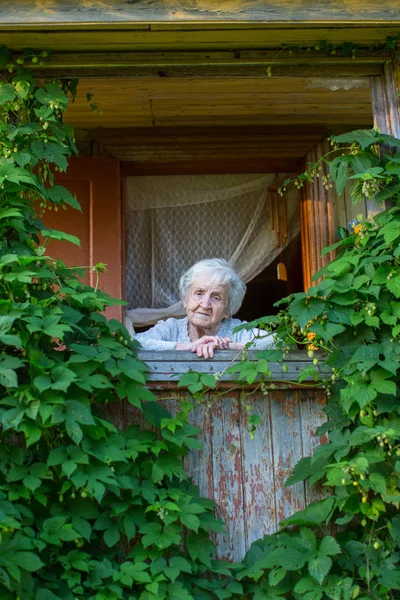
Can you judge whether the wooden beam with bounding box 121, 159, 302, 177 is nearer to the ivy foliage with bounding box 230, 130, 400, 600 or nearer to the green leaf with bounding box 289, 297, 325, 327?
the ivy foliage with bounding box 230, 130, 400, 600

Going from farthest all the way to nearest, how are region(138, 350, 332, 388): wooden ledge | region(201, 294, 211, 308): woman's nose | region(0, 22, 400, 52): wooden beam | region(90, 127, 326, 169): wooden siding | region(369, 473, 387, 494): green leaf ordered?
region(90, 127, 326, 169): wooden siding < region(201, 294, 211, 308): woman's nose < region(0, 22, 400, 52): wooden beam < region(138, 350, 332, 388): wooden ledge < region(369, 473, 387, 494): green leaf

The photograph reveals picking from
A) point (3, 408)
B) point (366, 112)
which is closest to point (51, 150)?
point (3, 408)

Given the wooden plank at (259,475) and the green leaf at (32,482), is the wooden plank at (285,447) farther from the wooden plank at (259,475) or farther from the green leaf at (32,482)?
the green leaf at (32,482)

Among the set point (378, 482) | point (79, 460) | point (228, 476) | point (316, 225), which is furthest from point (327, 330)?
point (316, 225)

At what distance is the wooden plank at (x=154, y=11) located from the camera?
183 inches

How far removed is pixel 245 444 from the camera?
14.9 feet

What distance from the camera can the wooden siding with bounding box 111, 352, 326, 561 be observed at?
446 cm

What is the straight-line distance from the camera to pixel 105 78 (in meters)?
5.12

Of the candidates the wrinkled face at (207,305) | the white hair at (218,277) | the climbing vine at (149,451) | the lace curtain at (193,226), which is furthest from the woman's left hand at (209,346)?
the lace curtain at (193,226)

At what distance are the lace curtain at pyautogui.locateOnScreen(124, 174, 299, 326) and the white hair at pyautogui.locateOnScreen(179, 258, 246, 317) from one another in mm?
894

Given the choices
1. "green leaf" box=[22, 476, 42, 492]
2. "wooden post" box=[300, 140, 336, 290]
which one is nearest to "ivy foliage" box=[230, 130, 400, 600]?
"green leaf" box=[22, 476, 42, 492]

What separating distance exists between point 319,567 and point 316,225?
8.86ft

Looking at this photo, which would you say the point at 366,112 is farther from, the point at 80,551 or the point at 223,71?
the point at 80,551

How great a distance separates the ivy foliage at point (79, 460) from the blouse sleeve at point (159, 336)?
28.5 inches
